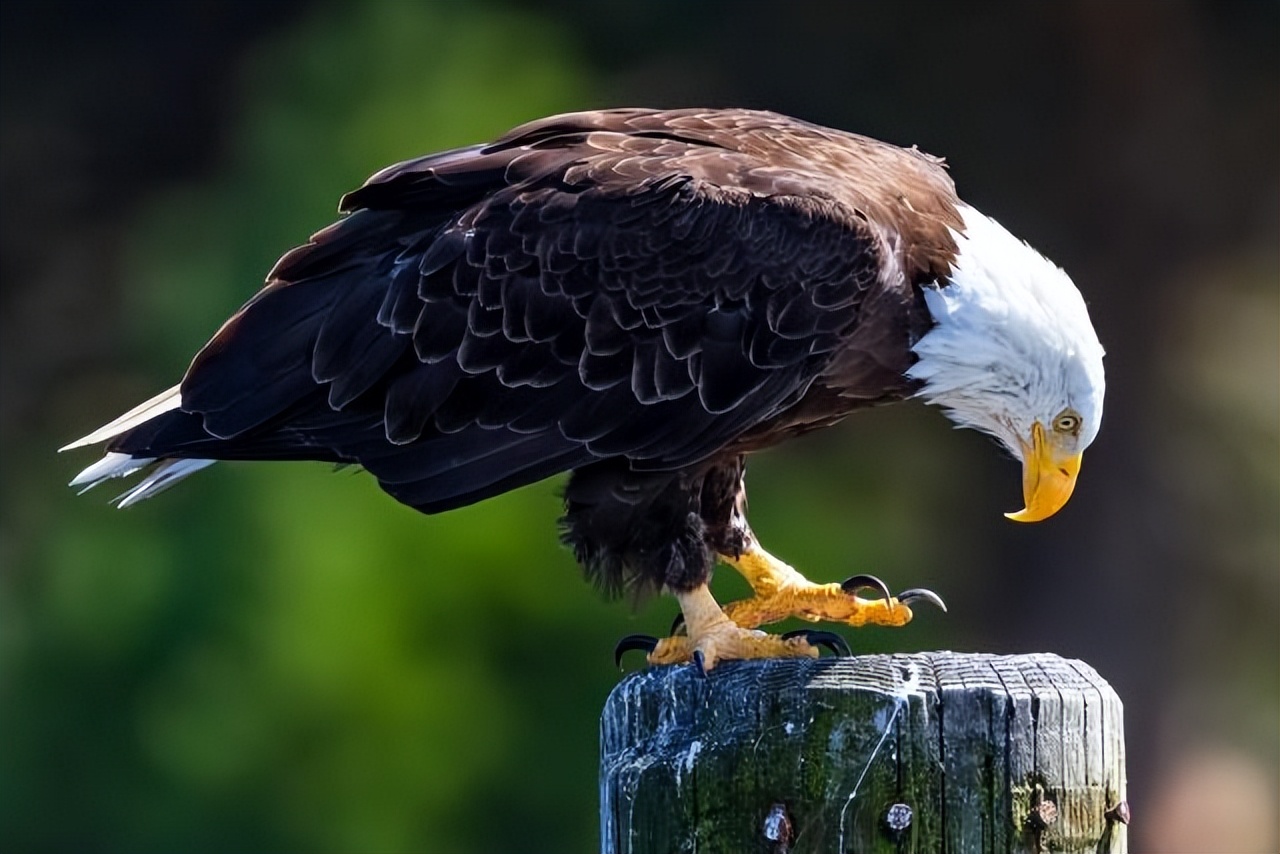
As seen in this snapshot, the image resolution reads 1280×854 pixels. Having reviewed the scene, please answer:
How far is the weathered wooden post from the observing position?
3326mm

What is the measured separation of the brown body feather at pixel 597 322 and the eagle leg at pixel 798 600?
0.26m

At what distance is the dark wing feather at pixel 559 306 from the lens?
4.71 metres

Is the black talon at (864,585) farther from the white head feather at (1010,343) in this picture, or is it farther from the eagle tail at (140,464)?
the eagle tail at (140,464)

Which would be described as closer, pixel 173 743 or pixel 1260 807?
pixel 173 743

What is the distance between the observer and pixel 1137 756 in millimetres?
9852

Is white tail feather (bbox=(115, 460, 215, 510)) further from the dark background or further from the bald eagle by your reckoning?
the dark background

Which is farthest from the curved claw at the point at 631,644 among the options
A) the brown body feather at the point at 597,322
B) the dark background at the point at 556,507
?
the dark background at the point at 556,507

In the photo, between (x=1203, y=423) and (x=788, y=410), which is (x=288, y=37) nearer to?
(x=1203, y=423)

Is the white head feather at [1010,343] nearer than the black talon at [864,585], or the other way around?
the white head feather at [1010,343]

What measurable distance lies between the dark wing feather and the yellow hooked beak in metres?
0.49

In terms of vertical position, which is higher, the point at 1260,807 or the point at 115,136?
the point at 115,136

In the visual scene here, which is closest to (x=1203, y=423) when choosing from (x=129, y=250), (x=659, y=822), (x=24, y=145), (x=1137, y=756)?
(x=1137, y=756)

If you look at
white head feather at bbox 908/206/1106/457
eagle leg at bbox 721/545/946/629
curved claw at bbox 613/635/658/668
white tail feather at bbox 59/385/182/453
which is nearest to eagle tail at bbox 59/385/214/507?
white tail feather at bbox 59/385/182/453

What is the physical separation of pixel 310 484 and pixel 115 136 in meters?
4.27
